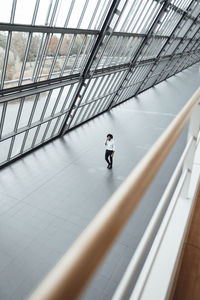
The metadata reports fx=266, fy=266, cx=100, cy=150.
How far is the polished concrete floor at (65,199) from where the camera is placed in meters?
6.54

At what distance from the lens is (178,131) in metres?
1.09

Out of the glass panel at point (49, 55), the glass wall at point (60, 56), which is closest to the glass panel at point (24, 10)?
the glass wall at point (60, 56)

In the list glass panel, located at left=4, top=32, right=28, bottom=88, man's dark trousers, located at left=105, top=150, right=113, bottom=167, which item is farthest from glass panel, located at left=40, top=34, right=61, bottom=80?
man's dark trousers, located at left=105, top=150, right=113, bottom=167

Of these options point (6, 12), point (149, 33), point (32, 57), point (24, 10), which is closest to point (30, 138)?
point (32, 57)

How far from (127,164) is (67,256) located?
11.6 m

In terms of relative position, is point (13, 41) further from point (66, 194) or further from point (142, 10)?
point (142, 10)

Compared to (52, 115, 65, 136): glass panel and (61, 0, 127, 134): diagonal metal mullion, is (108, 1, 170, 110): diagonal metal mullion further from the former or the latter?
(52, 115, 65, 136): glass panel

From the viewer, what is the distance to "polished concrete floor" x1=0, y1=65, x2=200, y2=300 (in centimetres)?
654

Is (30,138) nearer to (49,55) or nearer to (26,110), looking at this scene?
(26,110)

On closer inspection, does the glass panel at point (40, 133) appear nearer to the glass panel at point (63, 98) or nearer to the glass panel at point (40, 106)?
the glass panel at point (40, 106)

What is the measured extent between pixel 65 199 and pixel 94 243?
356 inches

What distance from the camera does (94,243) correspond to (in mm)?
503

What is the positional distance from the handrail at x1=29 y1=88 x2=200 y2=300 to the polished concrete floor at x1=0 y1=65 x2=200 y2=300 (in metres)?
2.43

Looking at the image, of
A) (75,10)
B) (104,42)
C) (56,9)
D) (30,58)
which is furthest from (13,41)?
(104,42)
